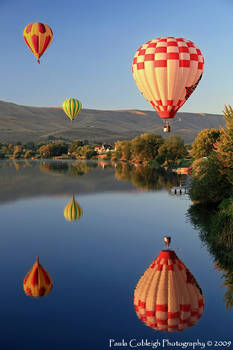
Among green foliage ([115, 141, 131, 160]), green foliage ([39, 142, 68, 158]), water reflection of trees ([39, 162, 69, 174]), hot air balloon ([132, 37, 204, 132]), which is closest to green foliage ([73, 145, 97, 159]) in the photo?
green foliage ([39, 142, 68, 158])

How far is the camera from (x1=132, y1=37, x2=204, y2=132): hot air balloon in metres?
32.7

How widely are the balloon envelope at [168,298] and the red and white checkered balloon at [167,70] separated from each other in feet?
58.8

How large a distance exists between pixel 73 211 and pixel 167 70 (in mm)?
15244

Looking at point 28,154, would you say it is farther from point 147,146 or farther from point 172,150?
point 172,150

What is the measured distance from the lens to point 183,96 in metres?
35.1

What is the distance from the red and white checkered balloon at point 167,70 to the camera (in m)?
32.7

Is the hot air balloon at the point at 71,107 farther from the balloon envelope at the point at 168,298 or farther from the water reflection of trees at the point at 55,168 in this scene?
the balloon envelope at the point at 168,298

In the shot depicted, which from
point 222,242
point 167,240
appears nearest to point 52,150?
point 167,240

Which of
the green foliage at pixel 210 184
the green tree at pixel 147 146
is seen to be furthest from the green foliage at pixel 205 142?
the green foliage at pixel 210 184

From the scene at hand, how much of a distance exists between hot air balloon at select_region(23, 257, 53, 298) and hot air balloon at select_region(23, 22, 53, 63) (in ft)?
129

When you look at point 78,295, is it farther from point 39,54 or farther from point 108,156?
point 108,156

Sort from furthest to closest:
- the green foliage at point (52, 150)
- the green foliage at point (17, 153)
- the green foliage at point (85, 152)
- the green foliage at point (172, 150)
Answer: the green foliage at point (52, 150) < the green foliage at point (17, 153) < the green foliage at point (85, 152) < the green foliage at point (172, 150)

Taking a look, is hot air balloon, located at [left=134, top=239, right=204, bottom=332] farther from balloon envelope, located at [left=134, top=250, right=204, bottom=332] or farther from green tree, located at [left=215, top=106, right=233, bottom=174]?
green tree, located at [left=215, top=106, right=233, bottom=174]

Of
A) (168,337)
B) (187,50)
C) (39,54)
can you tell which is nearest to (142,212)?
(187,50)
